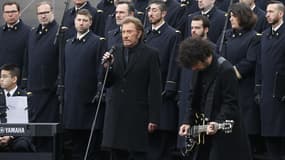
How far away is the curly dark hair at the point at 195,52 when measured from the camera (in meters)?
8.36

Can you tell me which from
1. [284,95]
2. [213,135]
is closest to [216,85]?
[213,135]

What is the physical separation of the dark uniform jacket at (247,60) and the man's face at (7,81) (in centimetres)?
255

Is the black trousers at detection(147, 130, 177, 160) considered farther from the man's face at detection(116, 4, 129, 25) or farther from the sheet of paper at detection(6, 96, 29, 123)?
the sheet of paper at detection(6, 96, 29, 123)

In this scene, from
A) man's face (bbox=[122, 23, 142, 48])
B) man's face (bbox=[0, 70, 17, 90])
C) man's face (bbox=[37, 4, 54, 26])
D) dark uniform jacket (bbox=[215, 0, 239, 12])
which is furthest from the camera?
man's face (bbox=[37, 4, 54, 26])

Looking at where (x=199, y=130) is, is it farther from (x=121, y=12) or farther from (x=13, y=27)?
(x=13, y=27)

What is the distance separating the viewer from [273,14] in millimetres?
10844

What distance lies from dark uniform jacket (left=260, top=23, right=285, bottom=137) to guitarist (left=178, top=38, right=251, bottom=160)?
7.63 ft

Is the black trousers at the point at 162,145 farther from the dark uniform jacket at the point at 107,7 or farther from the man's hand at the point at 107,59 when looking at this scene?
the man's hand at the point at 107,59

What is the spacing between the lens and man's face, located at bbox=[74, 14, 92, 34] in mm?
11821

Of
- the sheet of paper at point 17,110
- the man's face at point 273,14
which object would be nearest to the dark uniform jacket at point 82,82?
the sheet of paper at point 17,110

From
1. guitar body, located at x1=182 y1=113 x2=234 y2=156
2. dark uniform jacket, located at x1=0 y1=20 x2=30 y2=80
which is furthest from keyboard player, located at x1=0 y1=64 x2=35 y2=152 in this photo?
guitar body, located at x1=182 y1=113 x2=234 y2=156

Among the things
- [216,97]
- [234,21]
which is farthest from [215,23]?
[216,97]

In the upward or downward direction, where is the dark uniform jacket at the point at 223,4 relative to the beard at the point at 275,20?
upward

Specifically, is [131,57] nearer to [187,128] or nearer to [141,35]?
[141,35]
